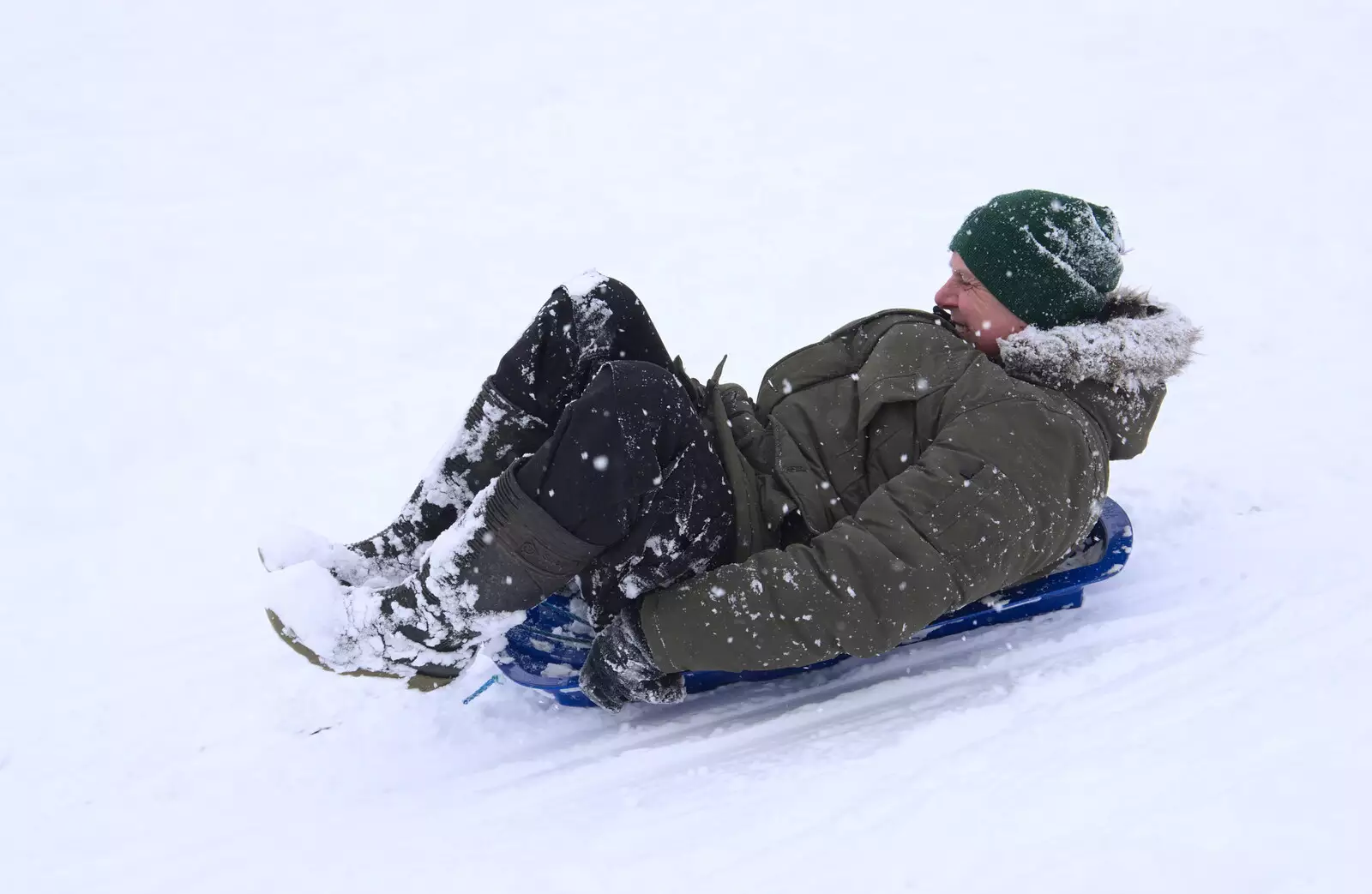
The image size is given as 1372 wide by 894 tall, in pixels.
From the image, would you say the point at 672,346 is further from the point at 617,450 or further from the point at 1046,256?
the point at 617,450

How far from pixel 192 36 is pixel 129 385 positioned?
15.8 ft

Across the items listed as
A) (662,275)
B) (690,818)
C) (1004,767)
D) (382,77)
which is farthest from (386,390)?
(382,77)

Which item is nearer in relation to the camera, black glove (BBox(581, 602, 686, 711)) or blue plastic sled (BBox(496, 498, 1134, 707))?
black glove (BBox(581, 602, 686, 711))

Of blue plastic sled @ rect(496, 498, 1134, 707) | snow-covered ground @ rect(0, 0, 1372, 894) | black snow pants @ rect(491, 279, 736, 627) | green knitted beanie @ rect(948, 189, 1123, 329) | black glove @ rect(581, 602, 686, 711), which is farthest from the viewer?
blue plastic sled @ rect(496, 498, 1134, 707)

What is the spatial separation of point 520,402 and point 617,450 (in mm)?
513

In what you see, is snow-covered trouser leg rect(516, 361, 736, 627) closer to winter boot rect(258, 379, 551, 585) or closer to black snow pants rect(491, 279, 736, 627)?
black snow pants rect(491, 279, 736, 627)

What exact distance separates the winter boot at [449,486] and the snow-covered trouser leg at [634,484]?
1.09 feet

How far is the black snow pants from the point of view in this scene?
1909 mm

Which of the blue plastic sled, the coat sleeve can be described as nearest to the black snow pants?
the coat sleeve

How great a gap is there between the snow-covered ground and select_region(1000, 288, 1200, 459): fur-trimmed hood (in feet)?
1.72

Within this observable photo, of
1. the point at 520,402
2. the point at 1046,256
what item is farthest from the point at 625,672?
the point at 1046,256

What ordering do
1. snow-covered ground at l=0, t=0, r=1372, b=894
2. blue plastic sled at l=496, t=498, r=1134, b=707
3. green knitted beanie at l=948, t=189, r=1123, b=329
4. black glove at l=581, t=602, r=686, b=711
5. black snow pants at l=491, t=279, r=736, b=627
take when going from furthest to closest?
blue plastic sled at l=496, t=498, r=1134, b=707
green knitted beanie at l=948, t=189, r=1123, b=329
black glove at l=581, t=602, r=686, b=711
black snow pants at l=491, t=279, r=736, b=627
snow-covered ground at l=0, t=0, r=1372, b=894

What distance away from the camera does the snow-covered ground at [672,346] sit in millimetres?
1804

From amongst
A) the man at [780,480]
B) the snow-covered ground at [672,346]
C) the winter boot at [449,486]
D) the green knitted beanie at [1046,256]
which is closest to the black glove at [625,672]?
the man at [780,480]
